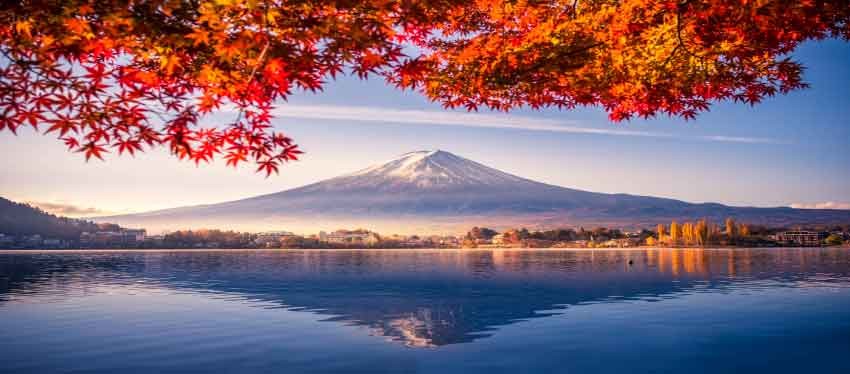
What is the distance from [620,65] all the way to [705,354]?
9168 millimetres

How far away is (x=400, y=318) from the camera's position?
82.6ft

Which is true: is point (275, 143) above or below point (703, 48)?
below

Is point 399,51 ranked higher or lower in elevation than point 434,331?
higher

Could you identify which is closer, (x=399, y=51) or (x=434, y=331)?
(x=399, y=51)

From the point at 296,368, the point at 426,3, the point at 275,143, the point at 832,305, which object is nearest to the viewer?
the point at 275,143

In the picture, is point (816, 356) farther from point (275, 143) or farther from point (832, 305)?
point (275, 143)

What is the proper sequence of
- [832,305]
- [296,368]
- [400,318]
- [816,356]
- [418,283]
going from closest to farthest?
[296,368]
[816,356]
[400,318]
[832,305]
[418,283]

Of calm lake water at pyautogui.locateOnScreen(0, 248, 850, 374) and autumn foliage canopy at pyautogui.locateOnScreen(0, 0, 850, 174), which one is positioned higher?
autumn foliage canopy at pyautogui.locateOnScreen(0, 0, 850, 174)

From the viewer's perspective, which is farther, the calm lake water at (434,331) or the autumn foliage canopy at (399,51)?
the calm lake water at (434,331)

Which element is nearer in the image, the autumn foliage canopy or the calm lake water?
the autumn foliage canopy

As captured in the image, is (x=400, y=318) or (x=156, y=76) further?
(x=400, y=318)

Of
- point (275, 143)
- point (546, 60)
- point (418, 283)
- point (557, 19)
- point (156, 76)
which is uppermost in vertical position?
point (557, 19)

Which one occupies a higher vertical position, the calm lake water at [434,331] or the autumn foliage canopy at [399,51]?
the autumn foliage canopy at [399,51]

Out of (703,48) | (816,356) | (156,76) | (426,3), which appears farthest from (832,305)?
(156,76)
